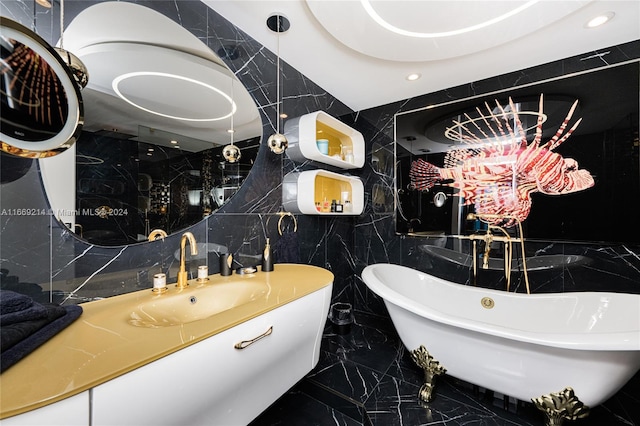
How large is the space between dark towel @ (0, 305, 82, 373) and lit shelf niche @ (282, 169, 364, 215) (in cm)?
138

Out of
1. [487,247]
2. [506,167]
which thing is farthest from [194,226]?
[506,167]

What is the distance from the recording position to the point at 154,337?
2.60 ft

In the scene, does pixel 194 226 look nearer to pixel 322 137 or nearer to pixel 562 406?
pixel 322 137

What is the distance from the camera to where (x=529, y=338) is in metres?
1.21

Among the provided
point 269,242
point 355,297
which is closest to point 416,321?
point 269,242

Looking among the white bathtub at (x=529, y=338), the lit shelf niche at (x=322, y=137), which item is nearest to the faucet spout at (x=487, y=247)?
the white bathtub at (x=529, y=338)

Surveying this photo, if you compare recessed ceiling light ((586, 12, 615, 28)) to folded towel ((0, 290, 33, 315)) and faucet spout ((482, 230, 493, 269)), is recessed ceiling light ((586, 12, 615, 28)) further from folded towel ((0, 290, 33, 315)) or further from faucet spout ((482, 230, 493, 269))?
folded towel ((0, 290, 33, 315))

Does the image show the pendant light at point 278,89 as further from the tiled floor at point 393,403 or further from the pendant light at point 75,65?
the tiled floor at point 393,403

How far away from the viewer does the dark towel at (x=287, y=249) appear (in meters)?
1.98

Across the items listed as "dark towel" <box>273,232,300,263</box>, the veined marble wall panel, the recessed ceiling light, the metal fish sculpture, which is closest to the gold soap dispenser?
the veined marble wall panel

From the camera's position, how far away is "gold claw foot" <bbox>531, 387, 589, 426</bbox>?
125 cm

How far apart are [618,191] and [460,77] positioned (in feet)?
4.75

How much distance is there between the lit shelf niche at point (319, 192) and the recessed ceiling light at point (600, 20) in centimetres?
189

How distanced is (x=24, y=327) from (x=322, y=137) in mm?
2280
